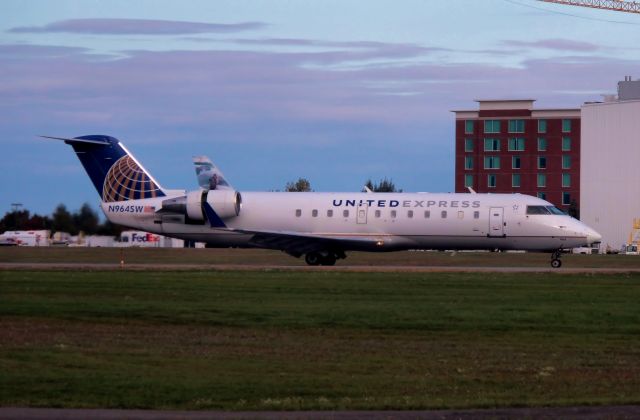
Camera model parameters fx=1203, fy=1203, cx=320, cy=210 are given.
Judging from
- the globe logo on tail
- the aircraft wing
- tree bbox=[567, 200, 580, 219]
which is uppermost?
tree bbox=[567, 200, 580, 219]

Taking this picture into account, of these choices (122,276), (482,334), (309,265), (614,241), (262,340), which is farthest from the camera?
(614,241)

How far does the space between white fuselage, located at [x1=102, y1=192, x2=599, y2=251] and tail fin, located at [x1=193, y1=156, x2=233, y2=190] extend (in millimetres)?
8553

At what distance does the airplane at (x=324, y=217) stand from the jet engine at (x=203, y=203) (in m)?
0.04

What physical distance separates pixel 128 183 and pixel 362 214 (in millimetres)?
10318

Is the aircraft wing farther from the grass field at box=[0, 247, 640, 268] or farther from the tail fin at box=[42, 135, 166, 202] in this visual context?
the tail fin at box=[42, 135, 166, 202]

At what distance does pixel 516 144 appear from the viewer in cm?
13088

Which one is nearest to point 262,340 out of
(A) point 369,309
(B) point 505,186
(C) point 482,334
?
(C) point 482,334

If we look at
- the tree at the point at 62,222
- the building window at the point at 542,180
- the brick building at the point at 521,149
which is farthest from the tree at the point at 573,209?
the tree at the point at 62,222

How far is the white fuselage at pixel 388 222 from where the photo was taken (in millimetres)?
47156

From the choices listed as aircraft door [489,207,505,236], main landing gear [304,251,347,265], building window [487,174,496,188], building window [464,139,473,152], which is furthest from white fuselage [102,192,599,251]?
building window [487,174,496,188]

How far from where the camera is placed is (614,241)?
3784 inches

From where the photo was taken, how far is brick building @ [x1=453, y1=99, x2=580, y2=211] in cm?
12988

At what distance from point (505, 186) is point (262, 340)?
112361 mm

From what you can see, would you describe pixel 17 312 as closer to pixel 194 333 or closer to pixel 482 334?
pixel 194 333
